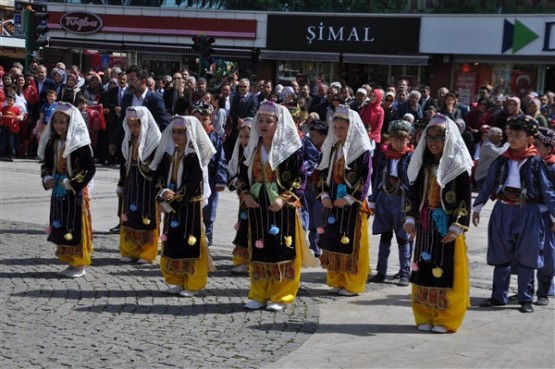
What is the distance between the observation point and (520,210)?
8.43m

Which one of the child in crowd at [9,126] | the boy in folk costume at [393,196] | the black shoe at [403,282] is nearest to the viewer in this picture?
the boy in folk costume at [393,196]

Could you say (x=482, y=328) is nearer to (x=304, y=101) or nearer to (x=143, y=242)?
(x=143, y=242)

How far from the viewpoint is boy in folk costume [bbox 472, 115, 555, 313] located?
8.37 m

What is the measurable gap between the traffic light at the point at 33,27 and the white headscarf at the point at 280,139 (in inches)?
506

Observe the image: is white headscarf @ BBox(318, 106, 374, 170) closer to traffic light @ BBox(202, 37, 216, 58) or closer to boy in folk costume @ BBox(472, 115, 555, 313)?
boy in folk costume @ BBox(472, 115, 555, 313)

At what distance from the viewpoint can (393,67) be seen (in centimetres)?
2998

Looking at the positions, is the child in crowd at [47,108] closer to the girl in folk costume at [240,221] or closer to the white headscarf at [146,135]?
the white headscarf at [146,135]

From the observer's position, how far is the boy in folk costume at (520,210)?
8.37 meters

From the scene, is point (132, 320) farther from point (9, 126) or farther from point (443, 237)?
point (9, 126)

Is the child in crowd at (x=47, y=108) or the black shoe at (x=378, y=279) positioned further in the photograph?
the child in crowd at (x=47, y=108)

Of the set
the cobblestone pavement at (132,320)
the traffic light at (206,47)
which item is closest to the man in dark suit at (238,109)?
the traffic light at (206,47)

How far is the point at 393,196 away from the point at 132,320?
3.25 meters

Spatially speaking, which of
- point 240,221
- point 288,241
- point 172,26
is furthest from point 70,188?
point 172,26

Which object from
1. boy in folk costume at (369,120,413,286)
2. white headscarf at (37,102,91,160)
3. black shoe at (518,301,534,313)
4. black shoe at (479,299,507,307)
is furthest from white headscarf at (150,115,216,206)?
black shoe at (518,301,534,313)
